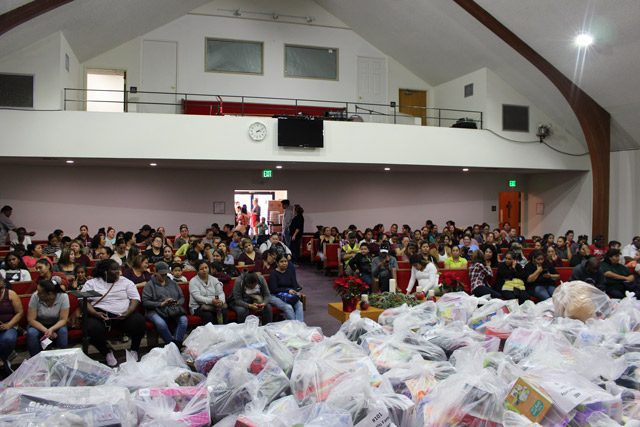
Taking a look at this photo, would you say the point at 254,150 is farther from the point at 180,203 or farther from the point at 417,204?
the point at 417,204

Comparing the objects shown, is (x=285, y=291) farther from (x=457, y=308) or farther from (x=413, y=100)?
(x=413, y=100)

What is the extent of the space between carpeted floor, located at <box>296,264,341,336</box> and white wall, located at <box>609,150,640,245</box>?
8123 millimetres

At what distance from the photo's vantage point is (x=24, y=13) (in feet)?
31.3

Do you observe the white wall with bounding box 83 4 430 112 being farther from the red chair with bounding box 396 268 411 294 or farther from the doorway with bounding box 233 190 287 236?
the red chair with bounding box 396 268 411 294

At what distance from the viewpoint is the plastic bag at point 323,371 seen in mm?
2941

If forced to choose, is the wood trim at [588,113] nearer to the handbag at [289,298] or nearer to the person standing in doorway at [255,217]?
the person standing in doorway at [255,217]

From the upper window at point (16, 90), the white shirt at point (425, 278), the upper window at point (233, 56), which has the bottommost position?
the white shirt at point (425, 278)

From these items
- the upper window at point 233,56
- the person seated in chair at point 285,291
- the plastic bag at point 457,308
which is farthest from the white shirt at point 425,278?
the upper window at point 233,56

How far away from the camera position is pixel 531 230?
17.9 meters

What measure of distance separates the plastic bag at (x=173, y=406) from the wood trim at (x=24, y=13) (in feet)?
29.0

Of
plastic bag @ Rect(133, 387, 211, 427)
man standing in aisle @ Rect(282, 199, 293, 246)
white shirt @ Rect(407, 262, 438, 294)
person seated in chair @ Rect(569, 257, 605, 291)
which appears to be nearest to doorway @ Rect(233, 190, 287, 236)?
man standing in aisle @ Rect(282, 199, 293, 246)

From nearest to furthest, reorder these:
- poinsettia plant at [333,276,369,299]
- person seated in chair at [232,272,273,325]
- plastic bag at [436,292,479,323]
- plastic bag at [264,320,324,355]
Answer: plastic bag at [264,320,324,355] → plastic bag at [436,292,479,323] → person seated in chair at [232,272,273,325] → poinsettia plant at [333,276,369,299]

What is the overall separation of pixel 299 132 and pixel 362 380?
995 centimetres

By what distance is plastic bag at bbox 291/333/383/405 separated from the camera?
2941 mm
